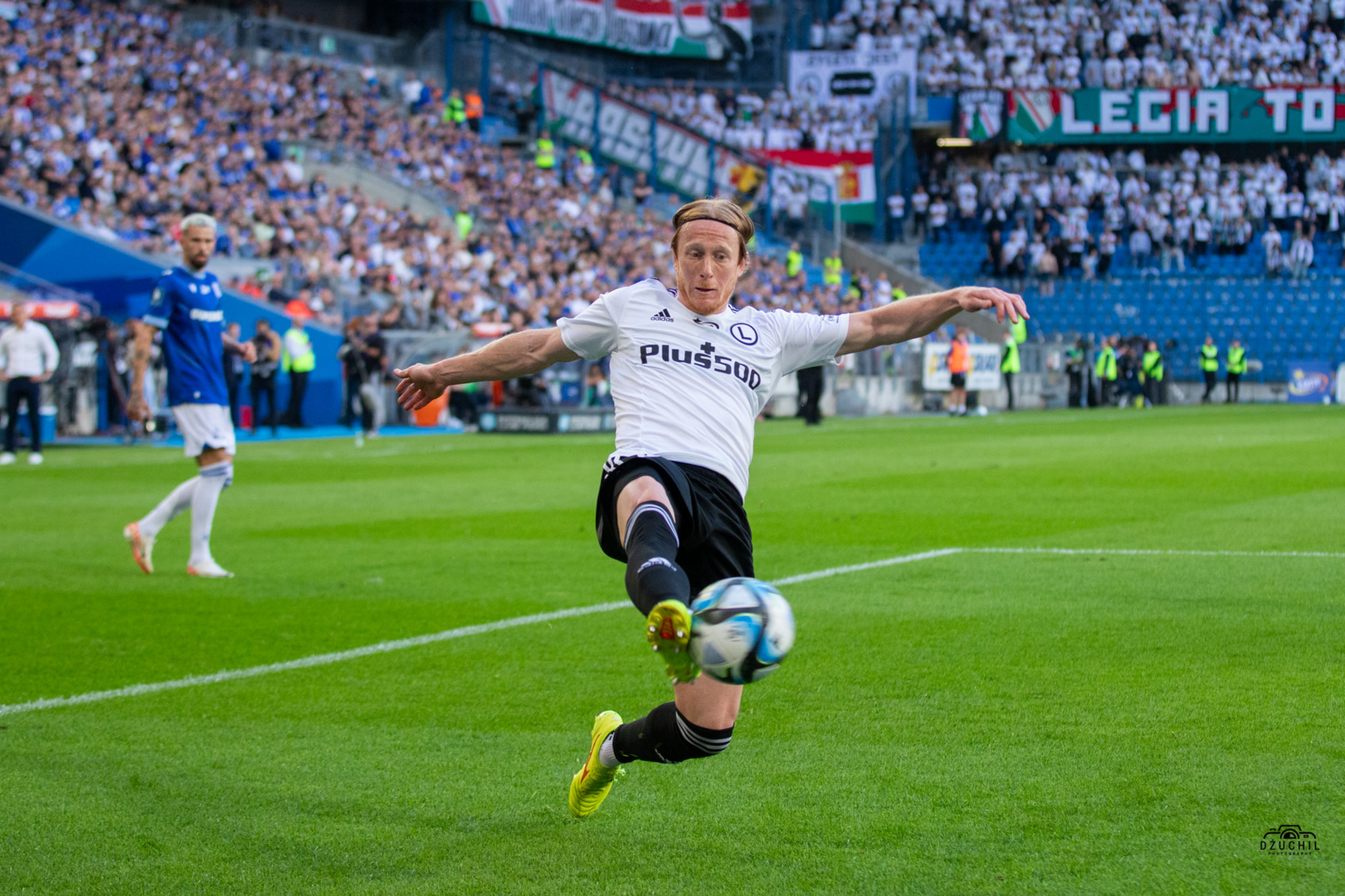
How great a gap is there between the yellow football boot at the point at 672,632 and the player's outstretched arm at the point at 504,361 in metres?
1.30

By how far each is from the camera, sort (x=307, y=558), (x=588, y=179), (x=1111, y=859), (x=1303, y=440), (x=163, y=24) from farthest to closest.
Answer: (x=588, y=179) → (x=163, y=24) → (x=1303, y=440) → (x=307, y=558) → (x=1111, y=859)

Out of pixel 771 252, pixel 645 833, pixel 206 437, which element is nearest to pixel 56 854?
pixel 645 833

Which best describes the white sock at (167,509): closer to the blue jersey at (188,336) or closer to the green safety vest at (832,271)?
the blue jersey at (188,336)

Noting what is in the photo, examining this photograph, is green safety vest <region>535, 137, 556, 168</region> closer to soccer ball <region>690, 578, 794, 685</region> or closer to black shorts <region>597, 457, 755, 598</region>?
black shorts <region>597, 457, 755, 598</region>

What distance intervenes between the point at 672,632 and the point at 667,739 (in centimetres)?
72

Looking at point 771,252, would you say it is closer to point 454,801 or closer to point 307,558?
point 307,558

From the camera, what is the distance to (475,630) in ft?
23.6

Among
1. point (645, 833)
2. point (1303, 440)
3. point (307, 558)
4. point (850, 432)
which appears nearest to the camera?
point (645, 833)

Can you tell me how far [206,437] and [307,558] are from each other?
1325mm

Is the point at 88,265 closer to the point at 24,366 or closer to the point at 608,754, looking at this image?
the point at 24,366

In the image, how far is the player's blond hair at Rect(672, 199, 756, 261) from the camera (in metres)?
4.37

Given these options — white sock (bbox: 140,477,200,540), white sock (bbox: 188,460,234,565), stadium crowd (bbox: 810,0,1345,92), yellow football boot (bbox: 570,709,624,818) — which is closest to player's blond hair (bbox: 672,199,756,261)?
yellow football boot (bbox: 570,709,624,818)

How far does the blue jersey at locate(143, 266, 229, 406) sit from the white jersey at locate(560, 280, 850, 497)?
518 centimetres

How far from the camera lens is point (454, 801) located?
4.31 m
